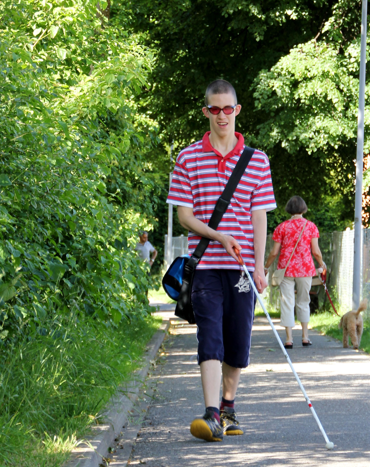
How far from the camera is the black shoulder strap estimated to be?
544cm

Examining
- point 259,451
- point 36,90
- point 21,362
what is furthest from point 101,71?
point 259,451

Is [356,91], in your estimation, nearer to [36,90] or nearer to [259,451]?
[36,90]

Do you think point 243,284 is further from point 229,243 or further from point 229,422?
point 229,422

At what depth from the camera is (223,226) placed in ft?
18.0

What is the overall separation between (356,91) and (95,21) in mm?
7915

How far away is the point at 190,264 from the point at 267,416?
165 cm

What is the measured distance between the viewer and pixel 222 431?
552 centimetres

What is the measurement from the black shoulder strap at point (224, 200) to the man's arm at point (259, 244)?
268mm

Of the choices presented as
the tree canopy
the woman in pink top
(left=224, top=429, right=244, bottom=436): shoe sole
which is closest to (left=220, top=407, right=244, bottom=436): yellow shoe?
(left=224, top=429, right=244, bottom=436): shoe sole

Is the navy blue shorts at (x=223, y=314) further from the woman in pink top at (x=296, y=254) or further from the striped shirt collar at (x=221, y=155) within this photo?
the woman in pink top at (x=296, y=254)

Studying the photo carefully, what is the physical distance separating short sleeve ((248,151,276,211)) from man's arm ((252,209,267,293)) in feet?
0.16

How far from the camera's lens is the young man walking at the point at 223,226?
5.49m

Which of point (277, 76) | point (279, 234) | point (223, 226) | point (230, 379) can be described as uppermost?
point (277, 76)

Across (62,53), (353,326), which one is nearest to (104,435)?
(62,53)
